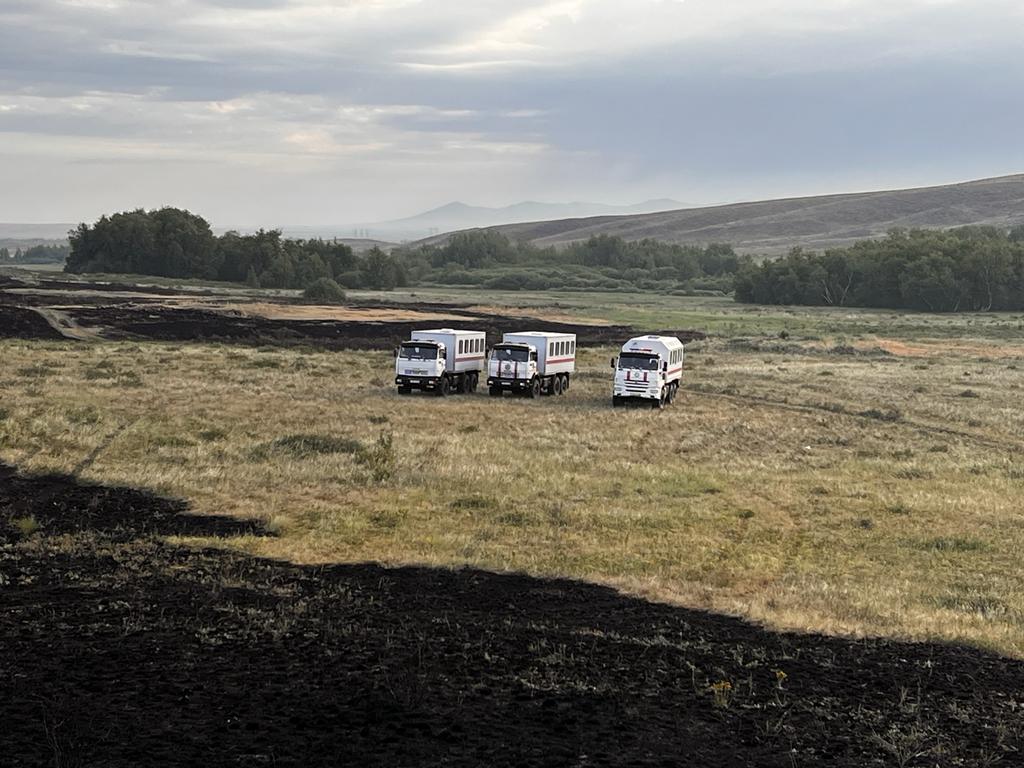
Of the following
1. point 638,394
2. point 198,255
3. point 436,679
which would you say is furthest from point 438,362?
point 198,255

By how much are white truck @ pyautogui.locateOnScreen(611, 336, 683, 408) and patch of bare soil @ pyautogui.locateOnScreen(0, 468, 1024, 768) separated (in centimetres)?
2534

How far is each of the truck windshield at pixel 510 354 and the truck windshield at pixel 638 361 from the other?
4204 mm

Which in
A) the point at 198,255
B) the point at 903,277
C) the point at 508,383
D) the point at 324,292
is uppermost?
the point at 198,255

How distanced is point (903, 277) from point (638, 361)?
101181 mm

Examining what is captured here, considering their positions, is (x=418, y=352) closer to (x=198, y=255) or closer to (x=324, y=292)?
(x=324, y=292)

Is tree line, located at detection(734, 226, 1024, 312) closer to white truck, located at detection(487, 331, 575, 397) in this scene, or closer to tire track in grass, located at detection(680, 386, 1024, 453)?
tire track in grass, located at detection(680, 386, 1024, 453)

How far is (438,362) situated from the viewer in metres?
45.6

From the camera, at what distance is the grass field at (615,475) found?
766 inches

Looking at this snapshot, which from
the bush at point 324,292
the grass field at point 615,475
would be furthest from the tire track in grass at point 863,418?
the bush at point 324,292

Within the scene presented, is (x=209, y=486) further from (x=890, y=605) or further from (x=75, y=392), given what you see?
(x=75, y=392)

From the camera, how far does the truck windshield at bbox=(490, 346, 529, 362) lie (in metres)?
46.2

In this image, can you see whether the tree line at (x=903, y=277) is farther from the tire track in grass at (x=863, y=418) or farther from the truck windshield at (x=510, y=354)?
the truck windshield at (x=510, y=354)

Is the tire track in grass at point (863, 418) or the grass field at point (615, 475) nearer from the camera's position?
the grass field at point (615, 475)

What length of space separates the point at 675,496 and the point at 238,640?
→ 14004 mm
